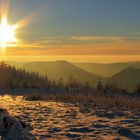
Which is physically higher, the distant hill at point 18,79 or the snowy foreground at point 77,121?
the distant hill at point 18,79

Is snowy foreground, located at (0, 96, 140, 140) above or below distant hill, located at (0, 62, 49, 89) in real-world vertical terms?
below

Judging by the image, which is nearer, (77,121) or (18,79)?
(77,121)

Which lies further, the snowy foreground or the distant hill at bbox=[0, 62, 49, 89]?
the distant hill at bbox=[0, 62, 49, 89]

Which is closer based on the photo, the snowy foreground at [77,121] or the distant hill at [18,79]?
the snowy foreground at [77,121]

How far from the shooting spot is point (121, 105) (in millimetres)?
17891

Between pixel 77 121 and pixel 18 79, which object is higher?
pixel 18 79

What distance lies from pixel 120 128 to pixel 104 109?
4798 mm

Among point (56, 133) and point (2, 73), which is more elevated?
point (2, 73)

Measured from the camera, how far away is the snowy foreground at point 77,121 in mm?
11336

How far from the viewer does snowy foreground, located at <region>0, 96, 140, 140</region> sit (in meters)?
11.3

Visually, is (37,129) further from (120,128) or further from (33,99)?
(33,99)

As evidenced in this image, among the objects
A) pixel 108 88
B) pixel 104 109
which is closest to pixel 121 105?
pixel 104 109

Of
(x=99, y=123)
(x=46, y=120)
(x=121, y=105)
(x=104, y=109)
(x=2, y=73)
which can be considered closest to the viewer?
(x=99, y=123)

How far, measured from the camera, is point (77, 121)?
13586 millimetres
